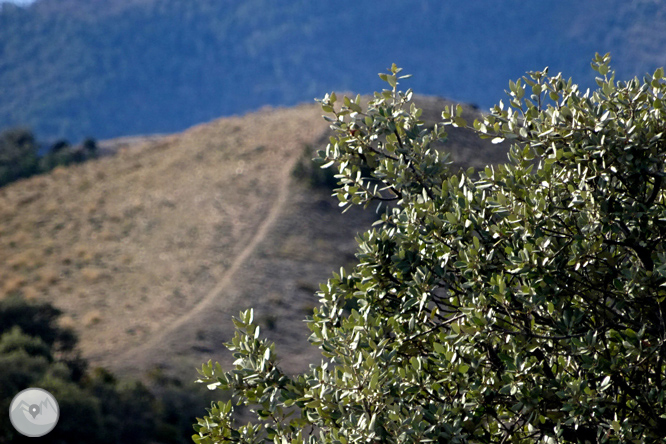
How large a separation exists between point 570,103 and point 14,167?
5996 centimetres

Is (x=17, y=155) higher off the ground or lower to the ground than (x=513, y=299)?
higher

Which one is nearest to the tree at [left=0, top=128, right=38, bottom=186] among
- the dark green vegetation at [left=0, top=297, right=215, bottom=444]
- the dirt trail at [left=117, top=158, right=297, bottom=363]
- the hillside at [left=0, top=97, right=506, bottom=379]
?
the hillside at [left=0, top=97, right=506, bottom=379]

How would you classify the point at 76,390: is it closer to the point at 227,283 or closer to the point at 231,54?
the point at 227,283

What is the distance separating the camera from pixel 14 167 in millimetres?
57625

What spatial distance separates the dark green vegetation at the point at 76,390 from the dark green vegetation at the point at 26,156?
32.9 m

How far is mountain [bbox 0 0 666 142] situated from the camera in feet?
544

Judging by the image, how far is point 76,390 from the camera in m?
19.5

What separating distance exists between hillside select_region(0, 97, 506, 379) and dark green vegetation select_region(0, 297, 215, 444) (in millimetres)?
1605

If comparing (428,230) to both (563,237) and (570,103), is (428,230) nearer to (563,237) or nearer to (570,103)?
(563,237)

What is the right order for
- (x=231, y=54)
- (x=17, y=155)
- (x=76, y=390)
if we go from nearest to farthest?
1. (x=76, y=390)
2. (x=17, y=155)
3. (x=231, y=54)

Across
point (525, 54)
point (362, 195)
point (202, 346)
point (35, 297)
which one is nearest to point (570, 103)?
point (362, 195)

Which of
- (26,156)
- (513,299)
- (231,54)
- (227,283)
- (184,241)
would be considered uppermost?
(231,54)

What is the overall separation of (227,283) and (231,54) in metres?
169

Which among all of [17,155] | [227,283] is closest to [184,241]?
[227,283]
